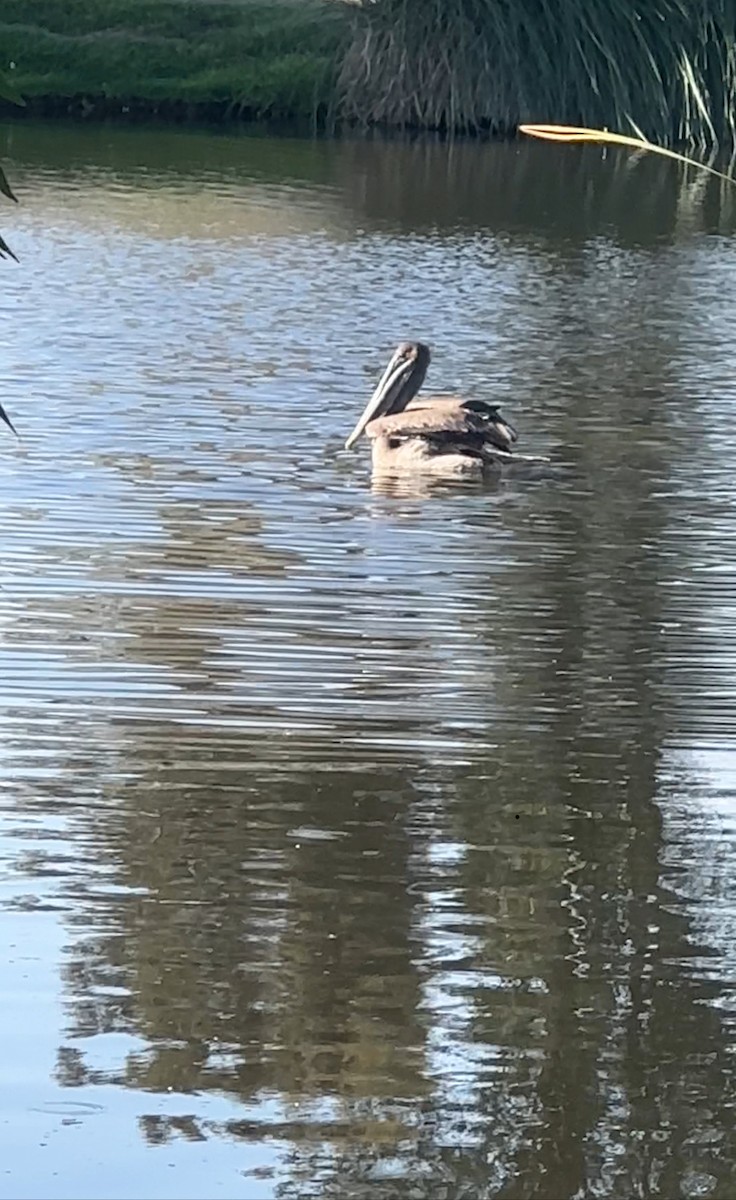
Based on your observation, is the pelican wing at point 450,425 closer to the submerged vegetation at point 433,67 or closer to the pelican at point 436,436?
the pelican at point 436,436

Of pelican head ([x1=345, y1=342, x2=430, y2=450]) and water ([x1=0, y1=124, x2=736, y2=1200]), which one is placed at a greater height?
pelican head ([x1=345, y1=342, x2=430, y2=450])

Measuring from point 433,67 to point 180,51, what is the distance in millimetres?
3093

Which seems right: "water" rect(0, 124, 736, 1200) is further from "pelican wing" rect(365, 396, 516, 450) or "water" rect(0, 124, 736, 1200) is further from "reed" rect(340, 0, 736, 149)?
"reed" rect(340, 0, 736, 149)

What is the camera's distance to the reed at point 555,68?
2814cm

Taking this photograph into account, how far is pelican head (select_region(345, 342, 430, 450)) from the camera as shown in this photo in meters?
11.2

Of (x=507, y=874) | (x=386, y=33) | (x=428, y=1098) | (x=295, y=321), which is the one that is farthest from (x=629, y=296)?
(x=386, y=33)

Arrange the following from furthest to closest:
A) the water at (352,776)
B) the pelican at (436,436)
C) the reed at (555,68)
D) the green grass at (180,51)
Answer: the green grass at (180,51) < the reed at (555,68) < the pelican at (436,436) < the water at (352,776)

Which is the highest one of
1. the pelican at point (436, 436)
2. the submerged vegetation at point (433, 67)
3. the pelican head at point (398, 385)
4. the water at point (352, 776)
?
the submerged vegetation at point (433, 67)

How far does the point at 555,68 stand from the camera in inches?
1121

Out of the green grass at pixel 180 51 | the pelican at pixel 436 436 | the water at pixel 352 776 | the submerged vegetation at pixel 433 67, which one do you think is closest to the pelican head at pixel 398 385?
the pelican at pixel 436 436

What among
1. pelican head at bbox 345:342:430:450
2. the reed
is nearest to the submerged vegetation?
the reed

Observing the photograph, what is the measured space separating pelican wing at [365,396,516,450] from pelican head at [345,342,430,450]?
0.07 meters

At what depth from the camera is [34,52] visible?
1142 inches

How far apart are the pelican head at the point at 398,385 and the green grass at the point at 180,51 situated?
17.0 meters
